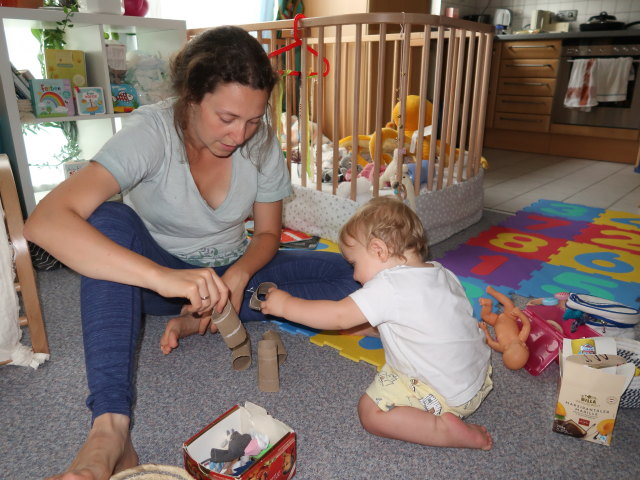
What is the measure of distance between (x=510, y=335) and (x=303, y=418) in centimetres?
57

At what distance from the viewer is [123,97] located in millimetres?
2160

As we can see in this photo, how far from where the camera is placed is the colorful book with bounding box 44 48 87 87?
1.98 m

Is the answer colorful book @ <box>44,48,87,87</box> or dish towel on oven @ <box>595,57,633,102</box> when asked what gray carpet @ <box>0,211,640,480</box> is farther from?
dish towel on oven @ <box>595,57,633,102</box>

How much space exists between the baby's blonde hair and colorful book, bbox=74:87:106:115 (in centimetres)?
152

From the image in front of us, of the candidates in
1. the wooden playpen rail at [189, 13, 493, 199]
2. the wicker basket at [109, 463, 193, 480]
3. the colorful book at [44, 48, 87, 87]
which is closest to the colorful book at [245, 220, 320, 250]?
the wooden playpen rail at [189, 13, 493, 199]

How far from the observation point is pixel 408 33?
172cm

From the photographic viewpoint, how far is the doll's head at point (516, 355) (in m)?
1.21

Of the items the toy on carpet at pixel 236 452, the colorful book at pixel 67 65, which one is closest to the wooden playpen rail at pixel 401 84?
the colorful book at pixel 67 65

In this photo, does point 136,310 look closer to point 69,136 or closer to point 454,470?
point 454,470

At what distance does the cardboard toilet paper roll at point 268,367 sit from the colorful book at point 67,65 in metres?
1.53

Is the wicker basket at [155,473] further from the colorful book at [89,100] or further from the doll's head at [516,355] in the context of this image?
the colorful book at [89,100]

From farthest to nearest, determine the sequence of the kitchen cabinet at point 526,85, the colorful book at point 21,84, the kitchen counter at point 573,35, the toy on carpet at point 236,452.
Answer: the kitchen cabinet at point 526,85 → the kitchen counter at point 573,35 → the colorful book at point 21,84 → the toy on carpet at point 236,452

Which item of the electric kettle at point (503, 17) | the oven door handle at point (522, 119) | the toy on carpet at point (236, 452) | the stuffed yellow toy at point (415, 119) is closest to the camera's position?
the toy on carpet at point (236, 452)

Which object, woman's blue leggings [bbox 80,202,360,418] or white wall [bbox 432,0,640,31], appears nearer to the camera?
woman's blue leggings [bbox 80,202,360,418]
